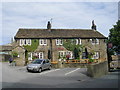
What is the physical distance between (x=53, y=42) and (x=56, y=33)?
2625 millimetres

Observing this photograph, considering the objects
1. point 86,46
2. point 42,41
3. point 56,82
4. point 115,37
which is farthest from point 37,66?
point 115,37

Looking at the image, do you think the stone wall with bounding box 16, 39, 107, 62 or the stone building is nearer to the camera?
the stone building

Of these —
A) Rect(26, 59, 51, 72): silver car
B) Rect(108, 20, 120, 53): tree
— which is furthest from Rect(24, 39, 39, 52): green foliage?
Rect(108, 20, 120, 53): tree

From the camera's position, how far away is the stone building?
122ft

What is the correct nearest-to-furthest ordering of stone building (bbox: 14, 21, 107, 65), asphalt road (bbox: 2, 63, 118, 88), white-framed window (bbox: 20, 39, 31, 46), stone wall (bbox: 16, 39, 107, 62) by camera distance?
asphalt road (bbox: 2, 63, 118, 88)
white-framed window (bbox: 20, 39, 31, 46)
stone building (bbox: 14, 21, 107, 65)
stone wall (bbox: 16, 39, 107, 62)

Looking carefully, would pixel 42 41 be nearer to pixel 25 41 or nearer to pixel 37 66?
pixel 25 41

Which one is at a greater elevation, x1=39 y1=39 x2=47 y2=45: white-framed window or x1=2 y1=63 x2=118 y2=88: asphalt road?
x1=39 y1=39 x2=47 y2=45: white-framed window

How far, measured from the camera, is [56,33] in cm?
3969

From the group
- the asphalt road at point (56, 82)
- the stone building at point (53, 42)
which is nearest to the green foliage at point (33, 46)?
the stone building at point (53, 42)

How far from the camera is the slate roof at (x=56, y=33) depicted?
124ft

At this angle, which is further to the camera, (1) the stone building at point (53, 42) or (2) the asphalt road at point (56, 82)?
(1) the stone building at point (53, 42)

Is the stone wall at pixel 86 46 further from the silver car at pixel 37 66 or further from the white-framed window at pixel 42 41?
the silver car at pixel 37 66

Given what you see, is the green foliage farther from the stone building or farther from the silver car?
the silver car

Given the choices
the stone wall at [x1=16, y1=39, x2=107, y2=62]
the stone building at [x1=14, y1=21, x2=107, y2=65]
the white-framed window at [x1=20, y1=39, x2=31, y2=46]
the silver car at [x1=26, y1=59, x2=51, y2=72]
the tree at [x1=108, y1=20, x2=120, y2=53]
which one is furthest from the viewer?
the tree at [x1=108, y1=20, x2=120, y2=53]
